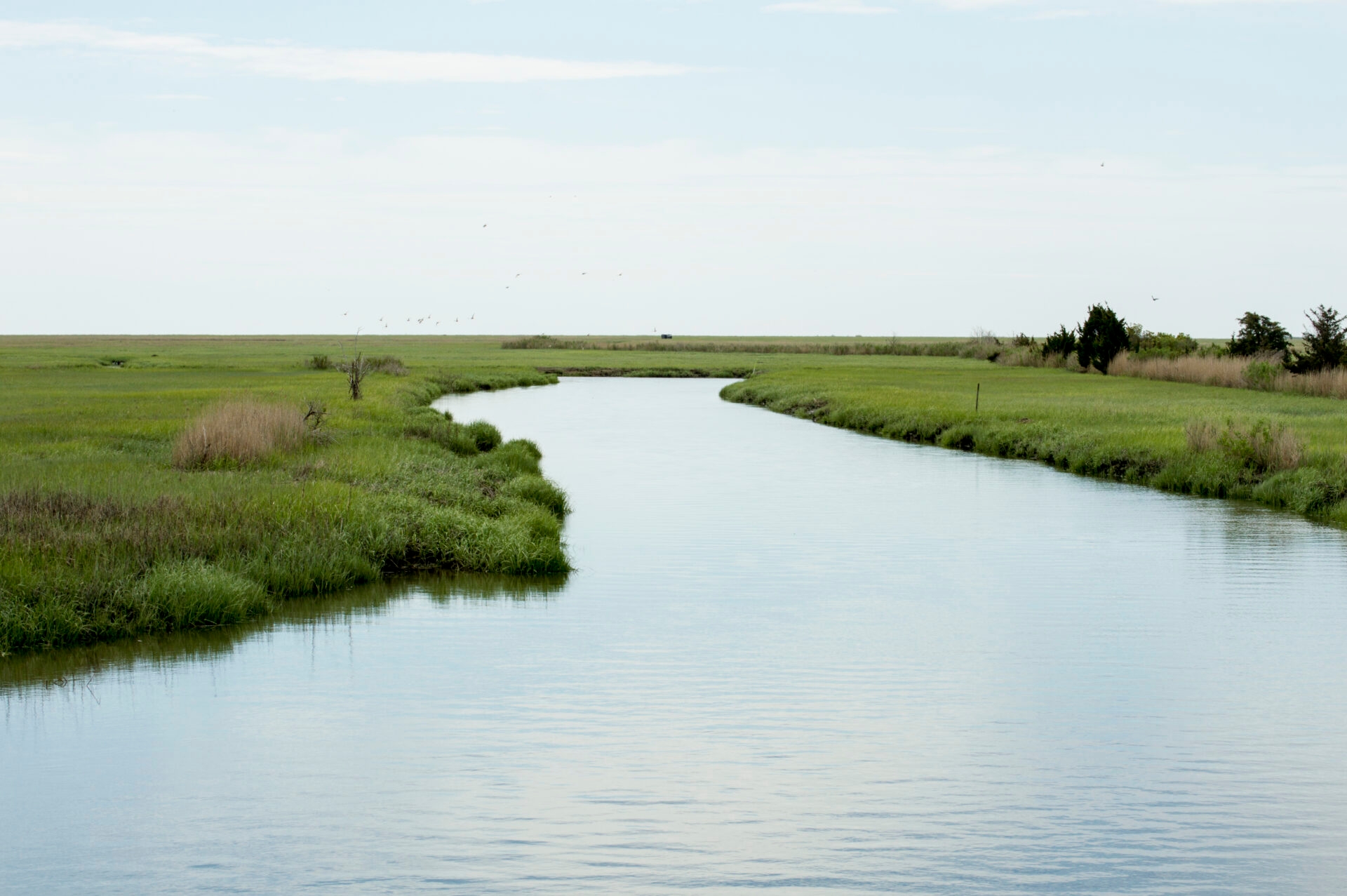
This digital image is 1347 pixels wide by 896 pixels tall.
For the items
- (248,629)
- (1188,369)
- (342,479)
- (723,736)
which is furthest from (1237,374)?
(723,736)

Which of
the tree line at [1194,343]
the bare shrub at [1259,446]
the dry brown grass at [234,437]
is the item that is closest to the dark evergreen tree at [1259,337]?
the tree line at [1194,343]

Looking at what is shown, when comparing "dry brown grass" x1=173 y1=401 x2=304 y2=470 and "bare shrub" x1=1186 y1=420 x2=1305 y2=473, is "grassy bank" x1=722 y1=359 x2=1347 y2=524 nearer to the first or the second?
"bare shrub" x1=1186 y1=420 x2=1305 y2=473

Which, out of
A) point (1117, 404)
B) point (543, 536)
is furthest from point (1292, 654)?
point (1117, 404)

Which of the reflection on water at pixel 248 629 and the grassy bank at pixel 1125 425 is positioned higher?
the grassy bank at pixel 1125 425

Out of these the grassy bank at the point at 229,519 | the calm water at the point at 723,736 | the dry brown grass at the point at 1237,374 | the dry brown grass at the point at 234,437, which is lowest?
the calm water at the point at 723,736

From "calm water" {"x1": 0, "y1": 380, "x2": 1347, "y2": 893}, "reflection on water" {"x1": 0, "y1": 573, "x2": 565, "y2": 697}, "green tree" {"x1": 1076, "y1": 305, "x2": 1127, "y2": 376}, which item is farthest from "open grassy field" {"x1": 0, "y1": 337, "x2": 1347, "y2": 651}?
"green tree" {"x1": 1076, "y1": 305, "x2": 1127, "y2": 376}

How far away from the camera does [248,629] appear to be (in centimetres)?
1353

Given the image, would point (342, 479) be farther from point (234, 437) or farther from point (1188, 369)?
point (1188, 369)

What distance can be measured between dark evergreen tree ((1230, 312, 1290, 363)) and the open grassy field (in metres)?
7.84

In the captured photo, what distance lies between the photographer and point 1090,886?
7406 millimetres

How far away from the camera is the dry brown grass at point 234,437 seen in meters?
21.4

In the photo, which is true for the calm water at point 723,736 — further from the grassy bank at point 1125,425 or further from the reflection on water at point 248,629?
the grassy bank at point 1125,425

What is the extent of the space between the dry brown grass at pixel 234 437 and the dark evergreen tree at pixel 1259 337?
4975 cm

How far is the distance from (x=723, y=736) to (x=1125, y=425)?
89.7 ft
